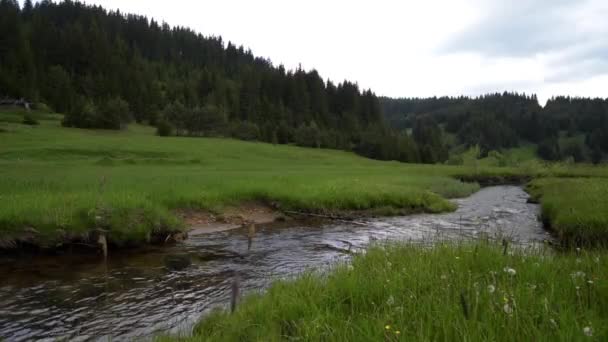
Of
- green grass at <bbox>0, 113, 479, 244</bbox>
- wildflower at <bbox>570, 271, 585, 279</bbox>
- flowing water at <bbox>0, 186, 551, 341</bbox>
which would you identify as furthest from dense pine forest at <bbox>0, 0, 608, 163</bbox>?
wildflower at <bbox>570, 271, 585, 279</bbox>

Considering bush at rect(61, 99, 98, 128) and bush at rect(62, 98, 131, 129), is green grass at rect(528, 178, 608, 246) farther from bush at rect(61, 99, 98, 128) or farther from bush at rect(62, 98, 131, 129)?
bush at rect(62, 98, 131, 129)

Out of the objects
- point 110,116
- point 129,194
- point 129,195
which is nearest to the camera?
point 129,195

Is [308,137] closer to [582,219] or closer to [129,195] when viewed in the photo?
[129,195]

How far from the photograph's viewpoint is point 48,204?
44.8ft

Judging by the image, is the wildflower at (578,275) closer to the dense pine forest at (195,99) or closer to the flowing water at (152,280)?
the flowing water at (152,280)

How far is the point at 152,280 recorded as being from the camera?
9984 mm

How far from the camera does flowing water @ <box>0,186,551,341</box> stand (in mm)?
7266

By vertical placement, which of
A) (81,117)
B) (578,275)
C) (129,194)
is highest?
(81,117)

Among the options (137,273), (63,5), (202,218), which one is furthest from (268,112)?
(63,5)

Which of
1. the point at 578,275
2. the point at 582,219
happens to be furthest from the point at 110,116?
the point at 578,275

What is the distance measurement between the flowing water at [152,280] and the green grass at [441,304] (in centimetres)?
151

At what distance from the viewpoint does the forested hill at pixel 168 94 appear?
304 ft

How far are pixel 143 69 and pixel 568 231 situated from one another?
142 metres

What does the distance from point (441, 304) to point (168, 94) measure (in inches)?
5289
